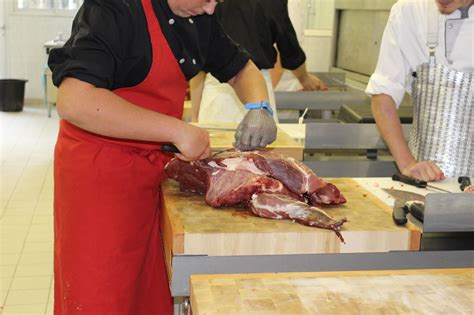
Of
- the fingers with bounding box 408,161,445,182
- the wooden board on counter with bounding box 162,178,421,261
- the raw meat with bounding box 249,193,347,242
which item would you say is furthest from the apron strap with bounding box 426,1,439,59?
the raw meat with bounding box 249,193,347,242

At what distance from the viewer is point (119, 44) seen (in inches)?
71.2

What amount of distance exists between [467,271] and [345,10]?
5.54 metres

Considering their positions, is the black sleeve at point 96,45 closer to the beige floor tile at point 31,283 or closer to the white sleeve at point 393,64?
the white sleeve at point 393,64

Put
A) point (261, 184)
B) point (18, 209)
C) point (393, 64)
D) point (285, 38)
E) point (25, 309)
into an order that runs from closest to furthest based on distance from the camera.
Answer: point (261, 184), point (393, 64), point (25, 309), point (285, 38), point (18, 209)

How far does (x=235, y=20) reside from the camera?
3885mm

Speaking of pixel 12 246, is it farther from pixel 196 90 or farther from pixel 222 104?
pixel 222 104

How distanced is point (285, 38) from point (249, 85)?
1.94 m

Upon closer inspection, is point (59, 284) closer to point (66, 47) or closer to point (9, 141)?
point (66, 47)

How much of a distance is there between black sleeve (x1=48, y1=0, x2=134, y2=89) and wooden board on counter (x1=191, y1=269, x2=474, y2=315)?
60 centimetres

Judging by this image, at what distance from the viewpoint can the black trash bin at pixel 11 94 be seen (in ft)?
30.8

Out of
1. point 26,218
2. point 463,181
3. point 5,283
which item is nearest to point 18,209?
point 26,218

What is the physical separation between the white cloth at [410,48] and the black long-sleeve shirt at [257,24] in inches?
54.3

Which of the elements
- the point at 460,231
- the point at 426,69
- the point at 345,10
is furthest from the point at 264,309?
the point at 345,10

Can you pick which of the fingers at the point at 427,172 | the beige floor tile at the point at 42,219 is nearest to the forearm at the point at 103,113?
the fingers at the point at 427,172
